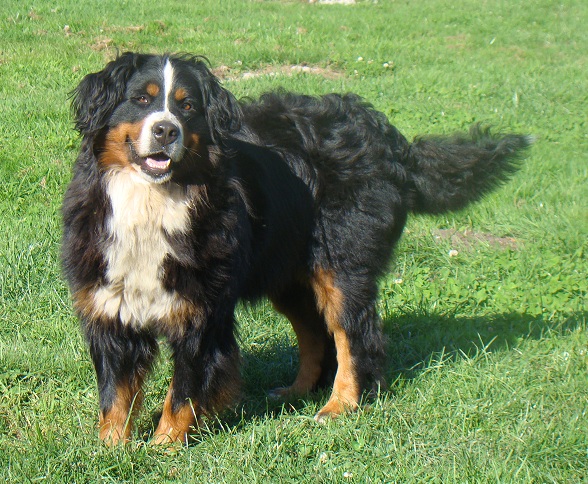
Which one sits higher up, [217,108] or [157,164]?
[217,108]

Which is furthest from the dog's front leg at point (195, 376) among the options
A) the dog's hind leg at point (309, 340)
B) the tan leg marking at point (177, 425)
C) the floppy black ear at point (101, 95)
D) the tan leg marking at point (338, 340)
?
the floppy black ear at point (101, 95)

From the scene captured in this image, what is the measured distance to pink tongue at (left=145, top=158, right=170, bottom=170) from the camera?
11.1 feet

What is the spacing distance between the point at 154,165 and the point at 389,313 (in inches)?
96.5

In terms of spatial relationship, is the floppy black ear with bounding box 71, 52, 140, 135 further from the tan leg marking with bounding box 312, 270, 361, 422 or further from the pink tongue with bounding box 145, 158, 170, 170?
the tan leg marking with bounding box 312, 270, 361, 422

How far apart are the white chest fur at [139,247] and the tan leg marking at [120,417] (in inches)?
16.4

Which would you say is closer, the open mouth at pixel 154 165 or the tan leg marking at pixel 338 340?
the open mouth at pixel 154 165

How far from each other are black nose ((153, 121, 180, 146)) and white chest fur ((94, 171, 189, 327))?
0.85 ft

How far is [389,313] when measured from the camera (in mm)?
5293

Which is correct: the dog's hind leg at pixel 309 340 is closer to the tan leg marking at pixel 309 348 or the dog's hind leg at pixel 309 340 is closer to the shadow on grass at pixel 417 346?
the tan leg marking at pixel 309 348

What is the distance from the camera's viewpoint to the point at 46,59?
901cm

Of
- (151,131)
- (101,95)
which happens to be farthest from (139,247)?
(101,95)

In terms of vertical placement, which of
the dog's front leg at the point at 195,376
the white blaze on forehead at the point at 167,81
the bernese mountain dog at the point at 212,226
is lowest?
the dog's front leg at the point at 195,376

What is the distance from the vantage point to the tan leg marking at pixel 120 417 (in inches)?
144

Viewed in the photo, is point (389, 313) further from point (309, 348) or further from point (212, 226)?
point (212, 226)
